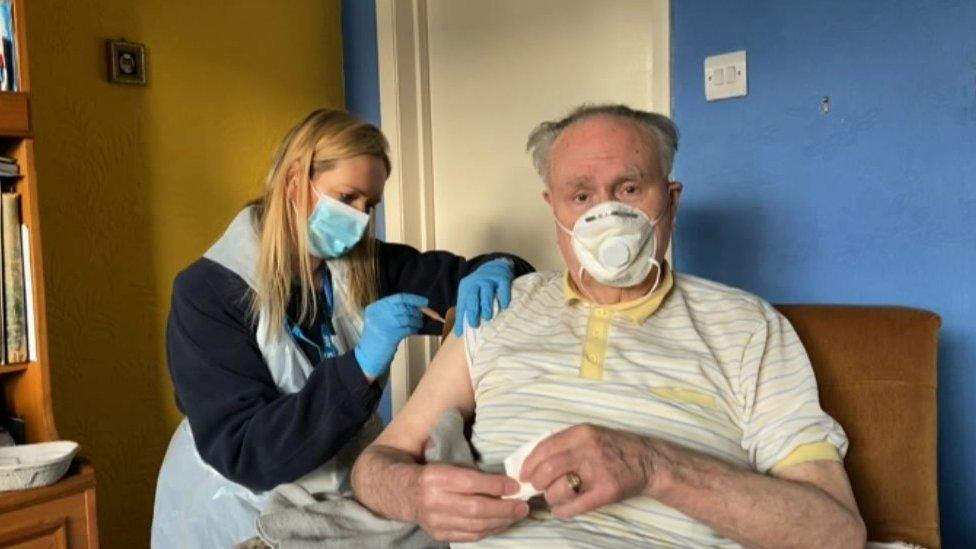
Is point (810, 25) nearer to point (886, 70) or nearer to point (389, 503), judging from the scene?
point (886, 70)

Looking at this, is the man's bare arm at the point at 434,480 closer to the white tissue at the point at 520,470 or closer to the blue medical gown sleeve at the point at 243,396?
the white tissue at the point at 520,470

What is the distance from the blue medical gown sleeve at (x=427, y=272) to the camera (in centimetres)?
184

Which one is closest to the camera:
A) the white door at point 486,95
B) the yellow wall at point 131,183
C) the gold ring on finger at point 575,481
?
the gold ring on finger at point 575,481

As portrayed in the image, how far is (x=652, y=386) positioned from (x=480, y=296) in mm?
348

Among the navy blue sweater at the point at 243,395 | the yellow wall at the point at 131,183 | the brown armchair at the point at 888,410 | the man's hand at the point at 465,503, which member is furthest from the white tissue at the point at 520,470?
the yellow wall at the point at 131,183

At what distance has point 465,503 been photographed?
3.48 feet

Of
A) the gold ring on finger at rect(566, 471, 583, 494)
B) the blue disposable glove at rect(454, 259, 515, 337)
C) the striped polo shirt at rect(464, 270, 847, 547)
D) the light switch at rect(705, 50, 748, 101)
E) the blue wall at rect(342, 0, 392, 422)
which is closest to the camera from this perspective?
the gold ring on finger at rect(566, 471, 583, 494)

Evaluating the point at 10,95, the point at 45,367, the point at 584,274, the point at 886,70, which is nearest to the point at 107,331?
the point at 45,367

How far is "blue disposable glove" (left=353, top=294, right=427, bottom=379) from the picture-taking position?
141cm

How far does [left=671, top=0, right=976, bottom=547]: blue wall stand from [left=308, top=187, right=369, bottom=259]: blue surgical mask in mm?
782

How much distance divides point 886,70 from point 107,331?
6.47 ft

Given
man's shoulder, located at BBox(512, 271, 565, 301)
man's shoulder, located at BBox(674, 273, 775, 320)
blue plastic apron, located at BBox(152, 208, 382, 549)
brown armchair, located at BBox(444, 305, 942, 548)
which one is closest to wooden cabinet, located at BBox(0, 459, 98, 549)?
blue plastic apron, located at BBox(152, 208, 382, 549)

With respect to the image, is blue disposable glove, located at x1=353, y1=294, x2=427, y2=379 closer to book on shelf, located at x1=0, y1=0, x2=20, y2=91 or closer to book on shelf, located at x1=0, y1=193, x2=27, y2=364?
book on shelf, located at x1=0, y1=193, x2=27, y2=364

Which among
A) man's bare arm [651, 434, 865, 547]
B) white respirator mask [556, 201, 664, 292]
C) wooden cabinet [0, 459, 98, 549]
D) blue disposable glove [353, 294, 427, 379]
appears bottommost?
wooden cabinet [0, 459, 98, 549]
